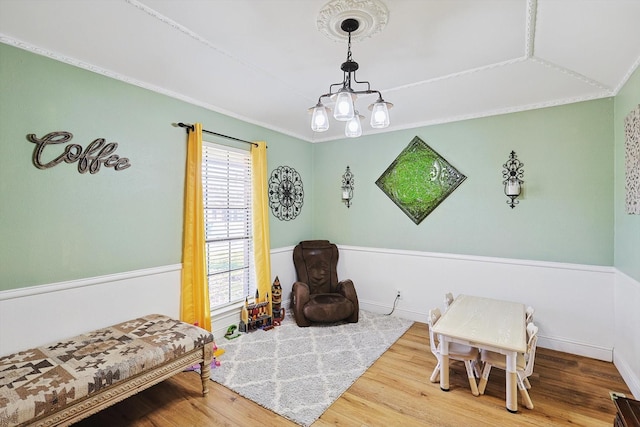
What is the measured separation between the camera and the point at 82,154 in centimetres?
241

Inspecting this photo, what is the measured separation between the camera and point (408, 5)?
196 cm

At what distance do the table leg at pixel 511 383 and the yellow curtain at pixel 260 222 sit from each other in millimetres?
2672

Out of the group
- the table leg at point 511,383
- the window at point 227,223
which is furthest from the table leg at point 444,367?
the window at point 227,223

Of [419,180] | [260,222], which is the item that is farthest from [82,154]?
[419,180]

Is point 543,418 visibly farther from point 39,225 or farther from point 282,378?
point 39,225

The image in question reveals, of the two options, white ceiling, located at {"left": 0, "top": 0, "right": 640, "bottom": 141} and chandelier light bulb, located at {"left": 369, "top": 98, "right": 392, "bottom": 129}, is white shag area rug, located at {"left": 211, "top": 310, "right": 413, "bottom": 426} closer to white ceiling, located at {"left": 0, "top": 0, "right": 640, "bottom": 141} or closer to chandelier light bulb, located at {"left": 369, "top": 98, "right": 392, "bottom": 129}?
chandelier light bulb, located at {"left": 369, "top": 98, "right": 392, "bottom": 129}

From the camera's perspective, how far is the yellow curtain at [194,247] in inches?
121

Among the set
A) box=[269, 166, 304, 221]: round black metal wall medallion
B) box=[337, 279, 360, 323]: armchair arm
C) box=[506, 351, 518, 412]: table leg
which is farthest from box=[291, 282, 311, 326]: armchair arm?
box=[506, 351, 518, 412]: table leg

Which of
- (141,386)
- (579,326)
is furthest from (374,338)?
(141,386)

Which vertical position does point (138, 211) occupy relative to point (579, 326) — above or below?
above

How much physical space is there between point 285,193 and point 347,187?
3.16 feet

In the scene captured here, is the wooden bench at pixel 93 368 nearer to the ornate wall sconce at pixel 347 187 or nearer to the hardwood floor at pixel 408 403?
the hardwood floor at pixel 408 403

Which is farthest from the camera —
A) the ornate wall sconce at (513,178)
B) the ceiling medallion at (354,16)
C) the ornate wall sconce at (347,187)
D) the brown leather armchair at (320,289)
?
the ornate wall sconce at (347,187)

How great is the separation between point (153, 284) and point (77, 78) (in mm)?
1855
